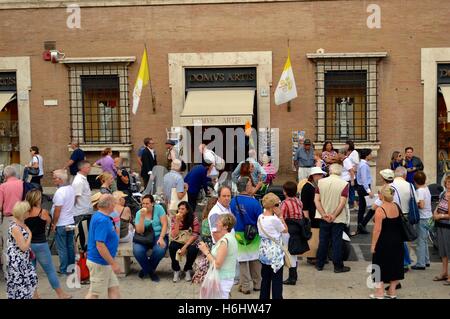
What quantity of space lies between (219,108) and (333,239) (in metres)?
8.31

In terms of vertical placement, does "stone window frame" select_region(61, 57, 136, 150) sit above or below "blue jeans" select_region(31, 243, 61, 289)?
above

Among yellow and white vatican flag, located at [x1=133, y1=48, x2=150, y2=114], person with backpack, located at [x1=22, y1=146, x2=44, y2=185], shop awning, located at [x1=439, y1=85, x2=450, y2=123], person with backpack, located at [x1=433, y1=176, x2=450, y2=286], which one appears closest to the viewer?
person with backpack, located at [x1=433, y1=176, x2=450, y2=286]

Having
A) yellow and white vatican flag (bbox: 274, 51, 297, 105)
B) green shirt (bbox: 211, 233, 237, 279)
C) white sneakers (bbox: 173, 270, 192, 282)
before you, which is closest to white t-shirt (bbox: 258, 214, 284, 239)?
green shirt (bbox: 211, 233, 237, 279)

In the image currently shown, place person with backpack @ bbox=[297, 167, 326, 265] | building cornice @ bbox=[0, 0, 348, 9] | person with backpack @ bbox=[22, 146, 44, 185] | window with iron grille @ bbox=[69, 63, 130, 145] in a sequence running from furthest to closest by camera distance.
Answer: window with iron grille @ bbox=[69, 63, 130, 145], building cornice @ bbox=[0, 0, 348, 9], person with backpack @ bbox=[22, 146, 44, 185], person with backpack @ bbox=[297, 167, 326, 265]

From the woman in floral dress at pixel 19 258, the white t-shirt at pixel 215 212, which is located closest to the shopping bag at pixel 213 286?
the white t-shirt at pixel 215 212

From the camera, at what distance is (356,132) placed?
18.0 meters

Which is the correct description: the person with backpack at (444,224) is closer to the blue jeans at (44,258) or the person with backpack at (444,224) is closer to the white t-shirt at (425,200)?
the white t-shirt at (425,200)

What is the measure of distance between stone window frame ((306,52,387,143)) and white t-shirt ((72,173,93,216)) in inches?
355

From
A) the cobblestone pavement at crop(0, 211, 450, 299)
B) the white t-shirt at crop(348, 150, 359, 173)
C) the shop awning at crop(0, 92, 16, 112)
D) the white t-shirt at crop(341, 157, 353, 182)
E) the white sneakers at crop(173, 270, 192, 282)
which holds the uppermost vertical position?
the shop awning at crop(0, 92, 16, 112)

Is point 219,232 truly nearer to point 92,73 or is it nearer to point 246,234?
point 246,234

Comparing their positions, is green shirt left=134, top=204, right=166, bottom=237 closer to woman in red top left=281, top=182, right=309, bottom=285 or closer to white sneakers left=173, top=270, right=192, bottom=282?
white sneakers left=173, top=270, right=192, bottom=282

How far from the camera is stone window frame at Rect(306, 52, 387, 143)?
57.3 feet

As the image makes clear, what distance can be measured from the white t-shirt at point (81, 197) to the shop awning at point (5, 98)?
31.0ft
